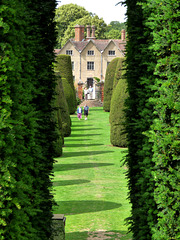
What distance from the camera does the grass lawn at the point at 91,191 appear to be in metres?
9.55

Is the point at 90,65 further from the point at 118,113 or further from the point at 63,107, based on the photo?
the point at 118,113

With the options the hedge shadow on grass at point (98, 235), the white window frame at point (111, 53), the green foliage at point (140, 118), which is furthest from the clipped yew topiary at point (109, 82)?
the green foliage at point (140, 118)

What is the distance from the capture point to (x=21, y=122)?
16.8 feet

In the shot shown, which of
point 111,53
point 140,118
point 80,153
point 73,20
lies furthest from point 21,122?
point 73,20

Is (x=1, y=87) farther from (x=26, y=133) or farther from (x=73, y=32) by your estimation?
(x=73, y=32)

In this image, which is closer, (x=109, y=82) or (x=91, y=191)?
(x=91, y=191)

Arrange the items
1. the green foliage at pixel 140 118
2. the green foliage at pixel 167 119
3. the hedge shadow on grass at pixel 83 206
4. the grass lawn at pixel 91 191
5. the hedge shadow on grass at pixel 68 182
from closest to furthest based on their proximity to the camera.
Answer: the green foliage at pixel 167 119 < the green foliage at pixel 140 118 < the grass lawn at pixel 91 191 < the hedge shadow on grass at pixel 83 206 < the hedge shadow on grass at pixel 68 182

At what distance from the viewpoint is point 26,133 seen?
5.58 m

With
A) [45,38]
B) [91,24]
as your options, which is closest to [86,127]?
[45,38]

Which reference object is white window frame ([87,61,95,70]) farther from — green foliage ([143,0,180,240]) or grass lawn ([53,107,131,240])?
green foliage ([143,0,180,240])

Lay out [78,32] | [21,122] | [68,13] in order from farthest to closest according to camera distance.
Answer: [68,13]
[78,32]
[21,122]

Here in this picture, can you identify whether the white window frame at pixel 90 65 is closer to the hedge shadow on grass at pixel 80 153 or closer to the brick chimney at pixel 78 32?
the brick chimney at pixel 78 32

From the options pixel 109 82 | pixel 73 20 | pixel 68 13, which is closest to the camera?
pixel 109 82

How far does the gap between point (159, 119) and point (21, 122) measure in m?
1.97
